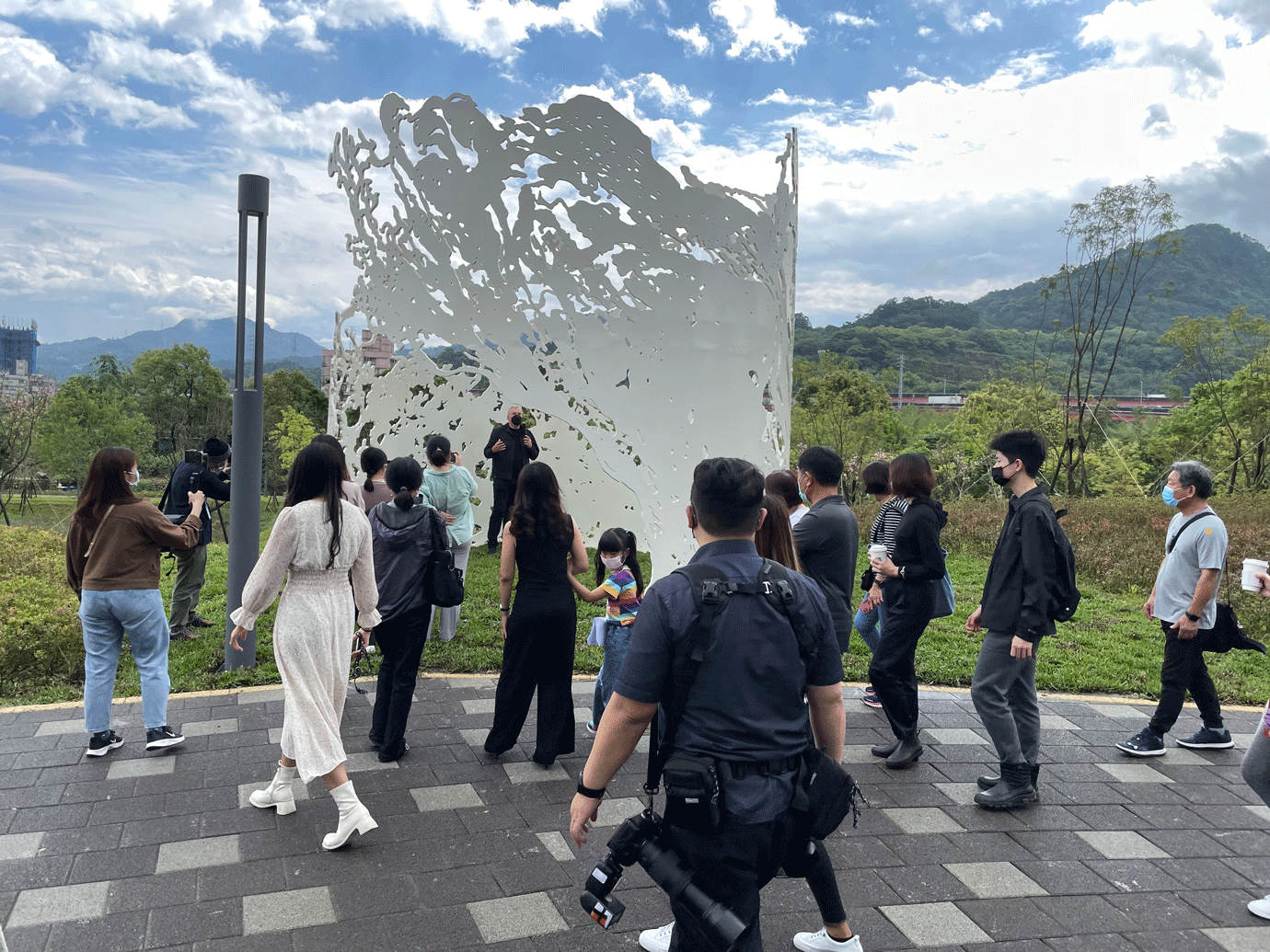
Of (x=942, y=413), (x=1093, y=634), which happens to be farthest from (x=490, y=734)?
(x=942, y=413)

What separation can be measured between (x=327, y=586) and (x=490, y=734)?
147cm

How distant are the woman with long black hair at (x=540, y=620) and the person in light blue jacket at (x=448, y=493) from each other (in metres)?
2.10

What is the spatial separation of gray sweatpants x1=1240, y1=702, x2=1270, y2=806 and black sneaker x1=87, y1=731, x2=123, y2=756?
567cm

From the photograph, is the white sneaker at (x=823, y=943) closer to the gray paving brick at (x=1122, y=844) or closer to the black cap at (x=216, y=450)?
the gray paving brick at (x=1122, y=844)

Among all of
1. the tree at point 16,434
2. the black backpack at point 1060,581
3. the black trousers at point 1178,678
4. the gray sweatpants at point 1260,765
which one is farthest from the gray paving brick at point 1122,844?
the tree at point 16,434

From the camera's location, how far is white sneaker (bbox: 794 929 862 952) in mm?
3061

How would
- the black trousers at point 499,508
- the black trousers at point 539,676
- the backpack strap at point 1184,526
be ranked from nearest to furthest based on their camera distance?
1. the black trousers at point 539,676
2. the backpack strap at point 1184,526
3. the black trousers at point 499,508

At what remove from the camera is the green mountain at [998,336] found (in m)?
72.1

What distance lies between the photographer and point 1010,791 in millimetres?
4535

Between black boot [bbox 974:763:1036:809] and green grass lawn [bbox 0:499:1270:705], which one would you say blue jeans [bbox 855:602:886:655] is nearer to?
green grass lawn [bbox 0:499:1270:705]

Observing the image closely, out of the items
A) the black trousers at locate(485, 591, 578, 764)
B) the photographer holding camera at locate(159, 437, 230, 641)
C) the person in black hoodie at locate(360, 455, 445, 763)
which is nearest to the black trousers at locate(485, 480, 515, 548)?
the photographer holding camera at locate(159, 437, 230, 641)

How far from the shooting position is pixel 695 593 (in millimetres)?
2312

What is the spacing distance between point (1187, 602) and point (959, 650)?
2.85m

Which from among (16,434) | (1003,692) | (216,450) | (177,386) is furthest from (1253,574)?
(177,386)
